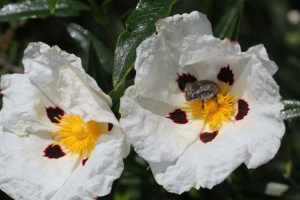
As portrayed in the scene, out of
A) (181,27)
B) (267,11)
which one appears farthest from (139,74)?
(267,11)

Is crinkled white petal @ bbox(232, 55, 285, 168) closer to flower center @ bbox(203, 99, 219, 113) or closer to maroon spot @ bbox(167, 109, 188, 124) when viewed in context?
flower center @ bbox(203, 99, 219, 113)

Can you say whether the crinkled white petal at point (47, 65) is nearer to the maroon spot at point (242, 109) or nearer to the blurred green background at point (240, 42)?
the blurred green background at point (240, 42)

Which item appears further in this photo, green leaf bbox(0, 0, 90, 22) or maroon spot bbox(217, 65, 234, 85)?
green leaf bbox(0, 0, 90, 22)

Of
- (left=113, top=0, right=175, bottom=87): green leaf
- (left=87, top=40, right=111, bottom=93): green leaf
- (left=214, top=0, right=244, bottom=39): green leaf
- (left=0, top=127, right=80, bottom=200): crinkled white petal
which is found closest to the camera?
(left=113, top=0, right=175, bottom=87): green leaf

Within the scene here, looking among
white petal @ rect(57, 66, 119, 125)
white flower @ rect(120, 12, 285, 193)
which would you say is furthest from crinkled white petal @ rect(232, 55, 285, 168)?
white petal @ rect(57, 66, 119, 125)

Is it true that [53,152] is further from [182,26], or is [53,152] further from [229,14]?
[229,14]

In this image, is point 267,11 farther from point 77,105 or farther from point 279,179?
point 77,105

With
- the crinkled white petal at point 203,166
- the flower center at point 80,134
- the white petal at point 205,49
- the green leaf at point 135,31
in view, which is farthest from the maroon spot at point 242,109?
the flower center at point 80,134
